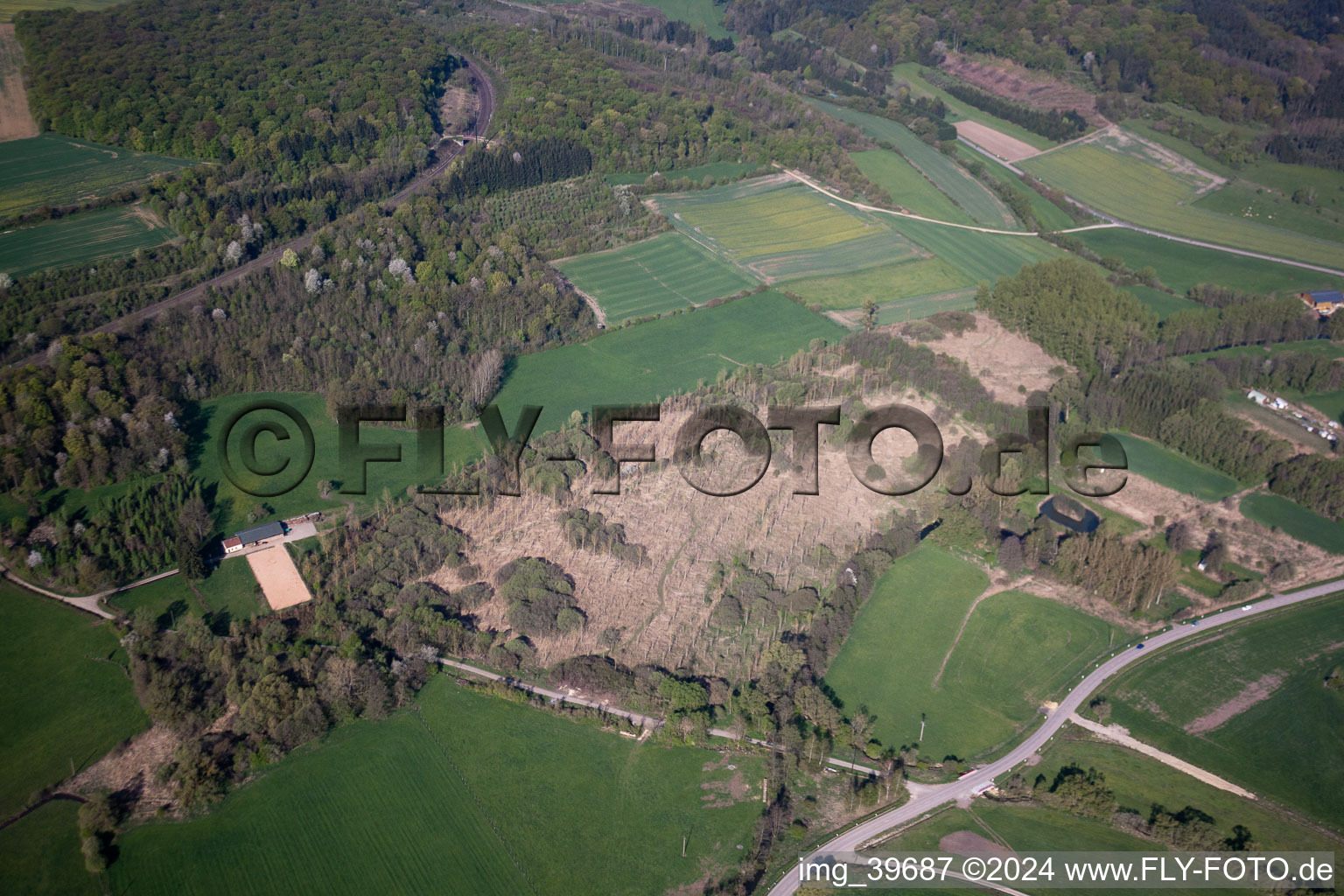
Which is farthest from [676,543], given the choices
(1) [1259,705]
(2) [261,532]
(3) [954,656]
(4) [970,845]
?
(1) [1259,705]

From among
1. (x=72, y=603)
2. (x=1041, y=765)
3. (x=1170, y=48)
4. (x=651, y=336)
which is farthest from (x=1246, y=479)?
(x=1170, y=48)

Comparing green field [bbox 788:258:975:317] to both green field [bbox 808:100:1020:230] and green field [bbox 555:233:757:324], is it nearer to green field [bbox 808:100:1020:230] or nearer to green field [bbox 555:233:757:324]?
green field [bbox 555:233:757:324]

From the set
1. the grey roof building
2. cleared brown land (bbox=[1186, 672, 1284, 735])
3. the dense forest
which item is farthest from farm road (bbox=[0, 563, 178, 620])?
the dense forest

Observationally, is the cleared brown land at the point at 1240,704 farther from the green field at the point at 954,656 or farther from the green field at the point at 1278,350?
the green field at the point at 1278,350

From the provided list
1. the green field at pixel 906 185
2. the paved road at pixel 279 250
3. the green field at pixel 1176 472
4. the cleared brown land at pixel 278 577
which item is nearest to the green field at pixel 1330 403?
the green field at pixel 1176 472

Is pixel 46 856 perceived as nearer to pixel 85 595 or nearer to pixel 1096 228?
pixel 85 595
